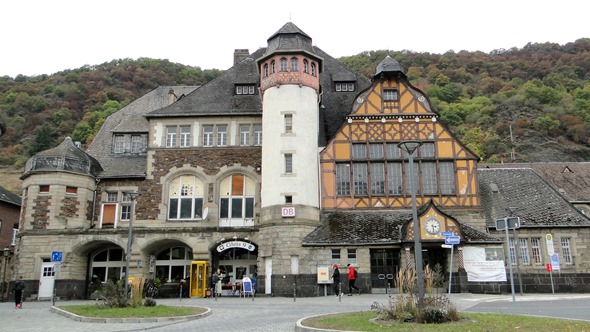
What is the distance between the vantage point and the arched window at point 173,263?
106ft

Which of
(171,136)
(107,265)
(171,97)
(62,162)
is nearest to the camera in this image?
(62,162)

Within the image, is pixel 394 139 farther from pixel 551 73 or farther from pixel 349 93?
pixel 551 73

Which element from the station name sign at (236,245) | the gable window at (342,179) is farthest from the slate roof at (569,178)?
the station name sign at (236,245)

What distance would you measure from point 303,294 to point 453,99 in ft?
260

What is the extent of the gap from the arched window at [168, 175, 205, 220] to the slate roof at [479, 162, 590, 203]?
101 ft

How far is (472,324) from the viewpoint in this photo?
11617 millimetres

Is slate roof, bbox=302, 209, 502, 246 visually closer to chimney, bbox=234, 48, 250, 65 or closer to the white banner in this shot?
the white banner

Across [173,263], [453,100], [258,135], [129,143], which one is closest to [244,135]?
[258,135]

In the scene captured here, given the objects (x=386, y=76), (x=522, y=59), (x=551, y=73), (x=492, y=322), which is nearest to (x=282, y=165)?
(x=386, y=76)

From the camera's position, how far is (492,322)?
1178 cm

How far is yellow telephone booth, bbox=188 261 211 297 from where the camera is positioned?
93.5 ft

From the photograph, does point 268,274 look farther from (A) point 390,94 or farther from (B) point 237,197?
(A) point 390,94

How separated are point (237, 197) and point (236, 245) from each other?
348 centimetres

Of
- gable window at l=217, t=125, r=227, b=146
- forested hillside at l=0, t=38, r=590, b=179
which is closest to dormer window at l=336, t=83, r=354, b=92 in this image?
gable window at l=217, t=125, r=227, b=146
